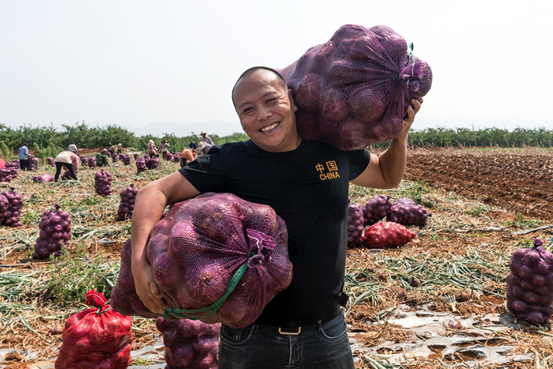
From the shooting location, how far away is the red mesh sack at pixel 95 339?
7.36 feet

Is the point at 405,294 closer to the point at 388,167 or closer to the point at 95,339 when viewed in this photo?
the point at 388,167

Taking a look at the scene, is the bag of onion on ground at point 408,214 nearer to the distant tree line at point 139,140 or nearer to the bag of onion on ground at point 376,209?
the bag of onion on ground at point 376,209

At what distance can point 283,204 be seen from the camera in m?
1.71

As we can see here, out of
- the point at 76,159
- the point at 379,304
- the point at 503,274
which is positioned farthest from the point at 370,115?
the point at 76,159

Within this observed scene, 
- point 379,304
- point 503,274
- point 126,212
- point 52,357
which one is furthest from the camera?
point 126,212

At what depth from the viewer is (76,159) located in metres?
14.5

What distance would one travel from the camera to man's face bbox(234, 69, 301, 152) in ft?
5.29

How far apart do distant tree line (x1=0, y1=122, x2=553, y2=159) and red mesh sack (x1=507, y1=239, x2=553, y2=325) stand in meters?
29.9

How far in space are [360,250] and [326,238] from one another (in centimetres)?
364

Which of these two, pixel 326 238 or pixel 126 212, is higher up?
pixel 326 238

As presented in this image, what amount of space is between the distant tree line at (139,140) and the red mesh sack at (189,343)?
3138 cm

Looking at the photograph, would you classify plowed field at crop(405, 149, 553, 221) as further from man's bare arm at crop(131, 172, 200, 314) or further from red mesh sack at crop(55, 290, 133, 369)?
man's bare arm at crop(131, 172, 200, 314)

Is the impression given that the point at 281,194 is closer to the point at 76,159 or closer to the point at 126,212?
the point at 126,212

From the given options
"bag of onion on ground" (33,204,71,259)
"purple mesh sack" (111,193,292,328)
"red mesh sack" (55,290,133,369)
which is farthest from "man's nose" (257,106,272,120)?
"bag of onion on ground" (33,204,71,259)
